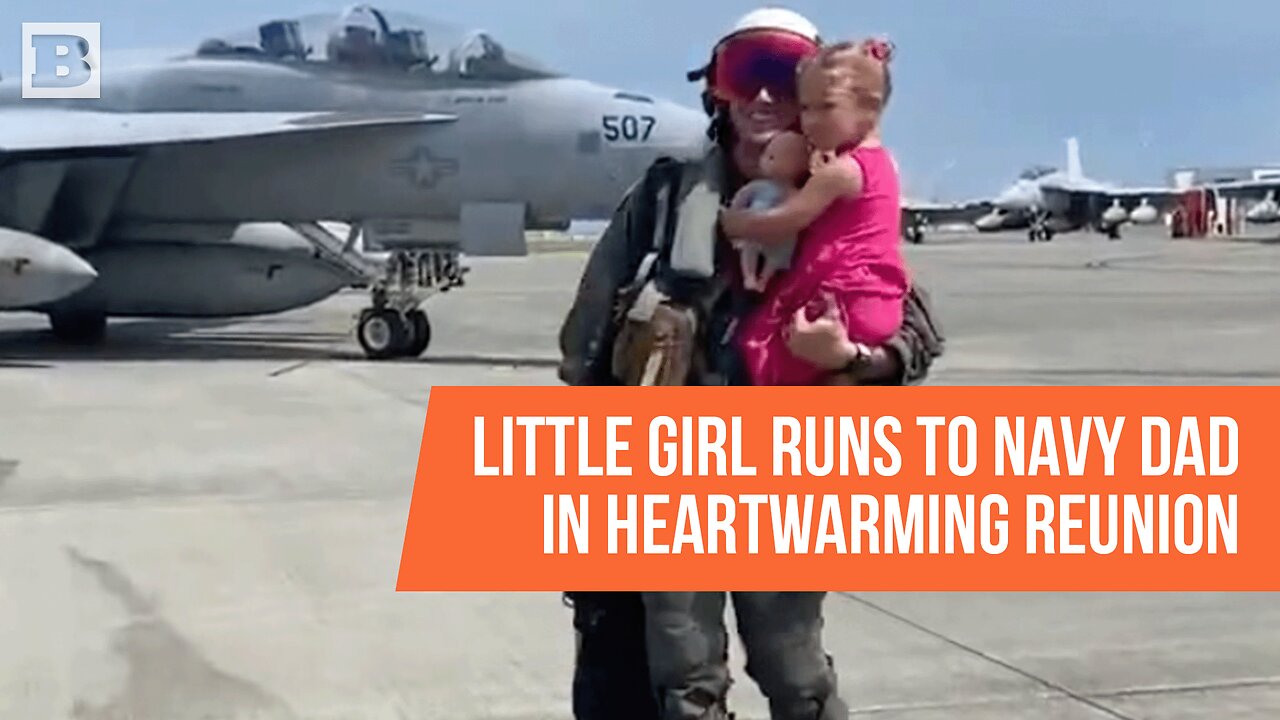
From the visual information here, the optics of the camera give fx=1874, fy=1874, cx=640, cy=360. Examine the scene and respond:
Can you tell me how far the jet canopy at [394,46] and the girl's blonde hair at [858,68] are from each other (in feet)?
40.6

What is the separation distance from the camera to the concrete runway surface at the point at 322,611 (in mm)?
5180

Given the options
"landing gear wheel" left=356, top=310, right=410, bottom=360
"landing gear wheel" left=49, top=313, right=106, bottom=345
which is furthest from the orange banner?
"landing gear wheel" left=49, top=313, right=106, bottom=345

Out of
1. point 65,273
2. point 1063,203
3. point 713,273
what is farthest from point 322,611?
point 1063,203

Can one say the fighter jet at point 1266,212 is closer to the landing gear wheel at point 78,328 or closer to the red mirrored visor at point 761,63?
the landing gear wheel at point 78,328

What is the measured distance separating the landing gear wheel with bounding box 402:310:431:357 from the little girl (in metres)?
12.7

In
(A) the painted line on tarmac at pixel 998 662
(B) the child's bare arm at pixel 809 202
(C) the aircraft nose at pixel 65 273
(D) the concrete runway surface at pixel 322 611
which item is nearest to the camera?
(B) the child's bare arm at pixel 809 202

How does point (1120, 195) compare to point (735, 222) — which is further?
point (1120, 195)

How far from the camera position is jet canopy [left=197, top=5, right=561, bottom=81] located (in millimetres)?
15320

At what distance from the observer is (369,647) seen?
18.8 feet

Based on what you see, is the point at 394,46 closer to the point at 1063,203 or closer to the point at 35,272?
the point at 35,272

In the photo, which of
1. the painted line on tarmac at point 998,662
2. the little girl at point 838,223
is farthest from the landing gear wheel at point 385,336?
the little girl at point 838,223

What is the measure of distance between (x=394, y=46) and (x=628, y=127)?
221cm

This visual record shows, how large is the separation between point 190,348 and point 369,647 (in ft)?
39.9

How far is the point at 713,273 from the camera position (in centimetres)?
314
